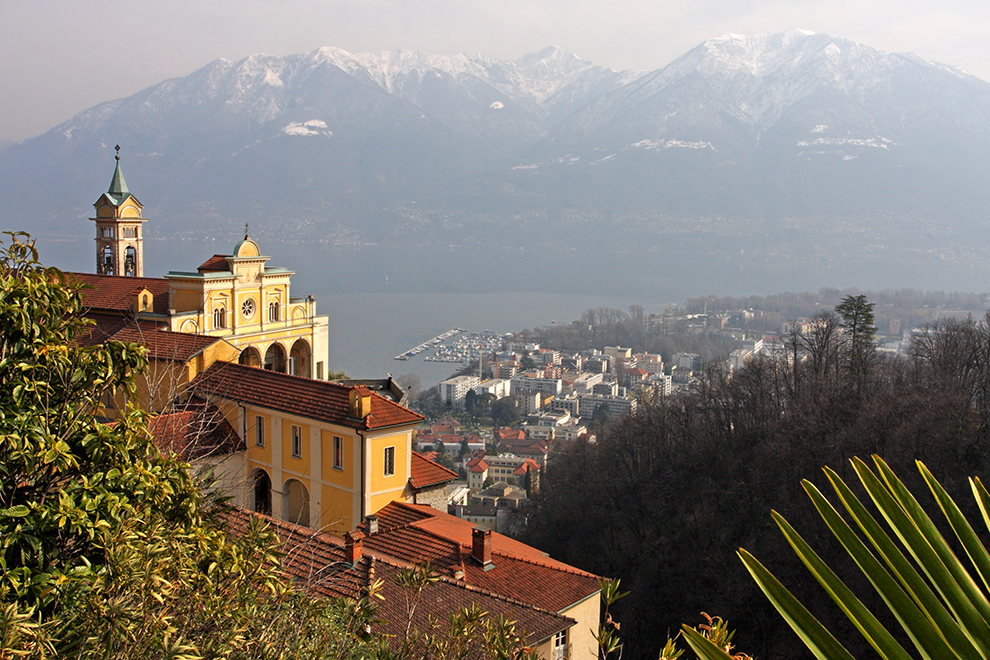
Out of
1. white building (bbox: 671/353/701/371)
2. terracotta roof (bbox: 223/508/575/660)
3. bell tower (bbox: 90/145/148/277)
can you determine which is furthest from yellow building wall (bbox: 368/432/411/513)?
white building (bbox: 671/353/701/371)

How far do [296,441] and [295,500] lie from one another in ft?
3.97

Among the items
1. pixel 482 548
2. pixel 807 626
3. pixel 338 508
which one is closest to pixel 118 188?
pixel 338 508

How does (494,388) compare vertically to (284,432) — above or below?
below

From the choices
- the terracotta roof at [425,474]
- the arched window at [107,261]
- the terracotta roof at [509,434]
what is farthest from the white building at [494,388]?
the terracotta roof at [425,474]

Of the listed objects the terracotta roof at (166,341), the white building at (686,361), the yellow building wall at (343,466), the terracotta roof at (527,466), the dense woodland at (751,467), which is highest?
the terracotta roof at (166,341)

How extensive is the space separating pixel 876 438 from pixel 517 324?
104357 millimetres

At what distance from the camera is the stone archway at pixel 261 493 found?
1406cm

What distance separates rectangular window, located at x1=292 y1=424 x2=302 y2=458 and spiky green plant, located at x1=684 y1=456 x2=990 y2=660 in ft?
41.9

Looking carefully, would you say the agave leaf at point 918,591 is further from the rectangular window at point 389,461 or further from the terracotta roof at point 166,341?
the terracotta roof at point 166,341

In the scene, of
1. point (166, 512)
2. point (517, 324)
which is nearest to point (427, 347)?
point (517, 324)

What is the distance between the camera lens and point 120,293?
21.0 metres

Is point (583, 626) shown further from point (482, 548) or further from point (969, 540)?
point (969, 540)

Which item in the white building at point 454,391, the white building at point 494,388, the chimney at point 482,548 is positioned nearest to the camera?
the chimney at point 482,548

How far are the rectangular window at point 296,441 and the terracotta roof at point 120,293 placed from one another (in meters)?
8.94
